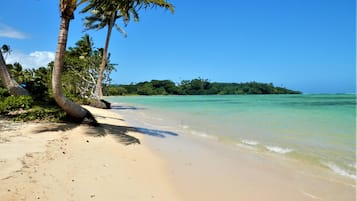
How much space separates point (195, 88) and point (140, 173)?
111 meters

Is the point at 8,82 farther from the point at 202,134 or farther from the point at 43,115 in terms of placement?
the point at 202,134

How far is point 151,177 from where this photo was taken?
438 cm

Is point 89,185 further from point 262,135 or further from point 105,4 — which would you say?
point 262,135

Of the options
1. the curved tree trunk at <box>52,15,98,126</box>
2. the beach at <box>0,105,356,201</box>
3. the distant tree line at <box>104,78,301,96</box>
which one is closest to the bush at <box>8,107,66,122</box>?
the curved tree trunk at <box>52,15,98,126</box>

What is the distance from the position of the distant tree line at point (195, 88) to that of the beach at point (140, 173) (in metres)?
87.4

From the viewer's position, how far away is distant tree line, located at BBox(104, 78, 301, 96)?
102281 mm

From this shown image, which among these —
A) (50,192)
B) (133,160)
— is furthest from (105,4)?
(50,192)

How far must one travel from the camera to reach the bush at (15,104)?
28.5ft

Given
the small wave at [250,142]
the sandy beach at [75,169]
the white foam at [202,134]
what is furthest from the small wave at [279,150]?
the sandy beach at [75,169]

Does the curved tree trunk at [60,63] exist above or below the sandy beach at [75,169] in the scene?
above

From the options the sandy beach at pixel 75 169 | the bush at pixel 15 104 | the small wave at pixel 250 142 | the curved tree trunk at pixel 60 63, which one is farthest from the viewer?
the bush at pixel 15 104

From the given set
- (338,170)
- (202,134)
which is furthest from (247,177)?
(202,134)

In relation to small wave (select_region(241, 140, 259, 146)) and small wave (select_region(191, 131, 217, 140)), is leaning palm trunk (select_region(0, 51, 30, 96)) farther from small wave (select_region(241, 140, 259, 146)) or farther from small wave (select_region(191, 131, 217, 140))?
small wave (select_region(241, 140, 259, 146))

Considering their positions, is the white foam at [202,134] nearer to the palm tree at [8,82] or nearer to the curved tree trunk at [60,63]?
the curved tree trunk at [60,63]
